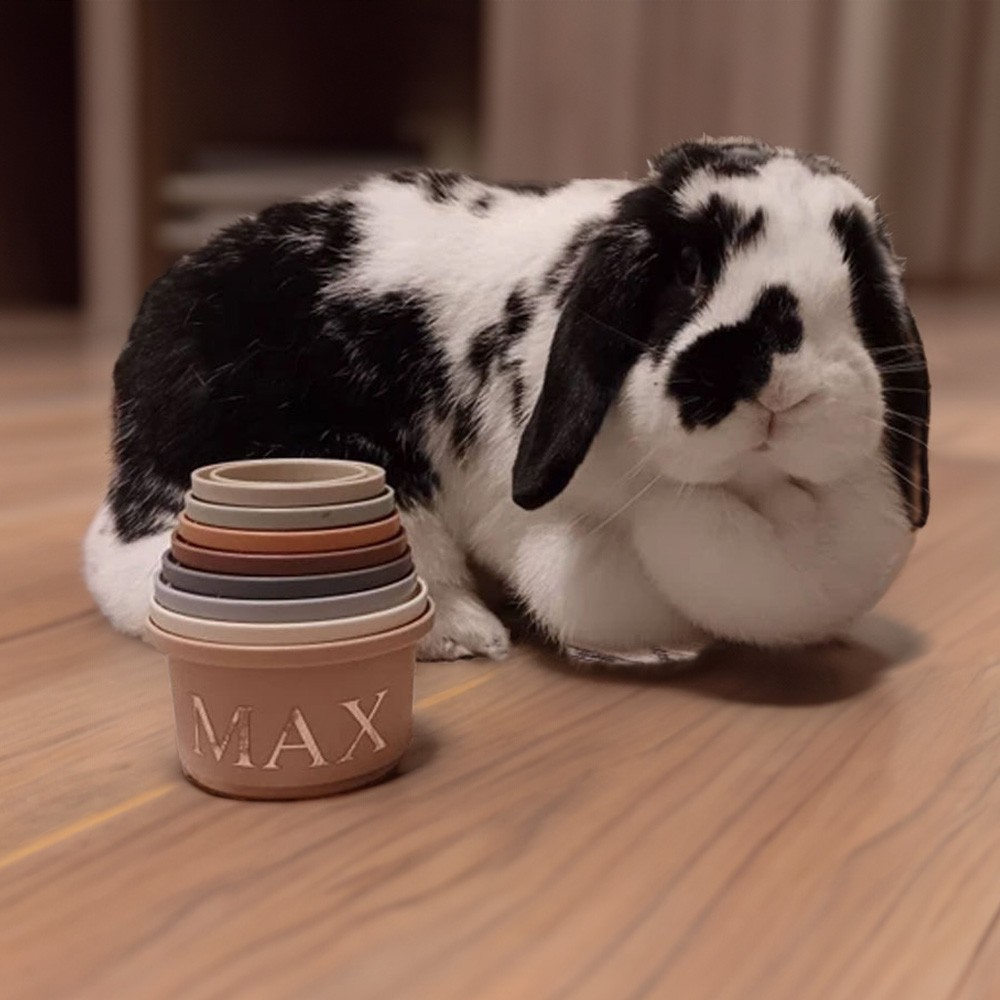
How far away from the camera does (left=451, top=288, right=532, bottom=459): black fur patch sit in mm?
944

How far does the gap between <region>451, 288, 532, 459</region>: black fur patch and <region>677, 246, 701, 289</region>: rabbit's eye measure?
13 centimetres

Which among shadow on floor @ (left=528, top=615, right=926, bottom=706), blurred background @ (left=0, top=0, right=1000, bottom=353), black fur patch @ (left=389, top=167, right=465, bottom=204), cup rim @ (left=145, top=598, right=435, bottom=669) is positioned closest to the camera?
cup rim @ (left=145, top=598, right=435, bottom=669)

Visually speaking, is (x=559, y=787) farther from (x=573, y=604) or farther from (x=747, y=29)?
(x=747, y=29)

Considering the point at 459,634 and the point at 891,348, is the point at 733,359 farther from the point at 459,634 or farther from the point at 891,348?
the point at 459,634

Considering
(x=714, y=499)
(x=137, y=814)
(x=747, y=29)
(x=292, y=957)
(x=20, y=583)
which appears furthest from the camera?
(x=747, y=29)

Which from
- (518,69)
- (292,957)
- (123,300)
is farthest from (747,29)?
(292,957)

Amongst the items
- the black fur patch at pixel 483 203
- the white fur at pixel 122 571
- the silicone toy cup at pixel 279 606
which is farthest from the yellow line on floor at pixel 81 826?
the black fur patch at pixel 483 203

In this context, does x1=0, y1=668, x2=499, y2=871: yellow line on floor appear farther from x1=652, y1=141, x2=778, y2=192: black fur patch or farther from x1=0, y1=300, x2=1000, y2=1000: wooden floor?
x1=652, y1=141, x2=778, y2=192: black fur patch

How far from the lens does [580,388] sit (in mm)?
848

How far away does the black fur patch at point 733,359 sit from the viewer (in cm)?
80

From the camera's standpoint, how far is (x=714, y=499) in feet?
2.87

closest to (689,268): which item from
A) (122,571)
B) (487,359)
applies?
(487,359)

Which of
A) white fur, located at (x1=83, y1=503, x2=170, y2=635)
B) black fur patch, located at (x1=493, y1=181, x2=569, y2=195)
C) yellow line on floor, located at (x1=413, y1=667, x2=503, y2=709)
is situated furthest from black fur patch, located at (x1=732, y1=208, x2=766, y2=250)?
white fur, located at (x1=83, y1=503, x2=170, y2=635)

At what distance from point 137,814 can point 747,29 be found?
111 inches
